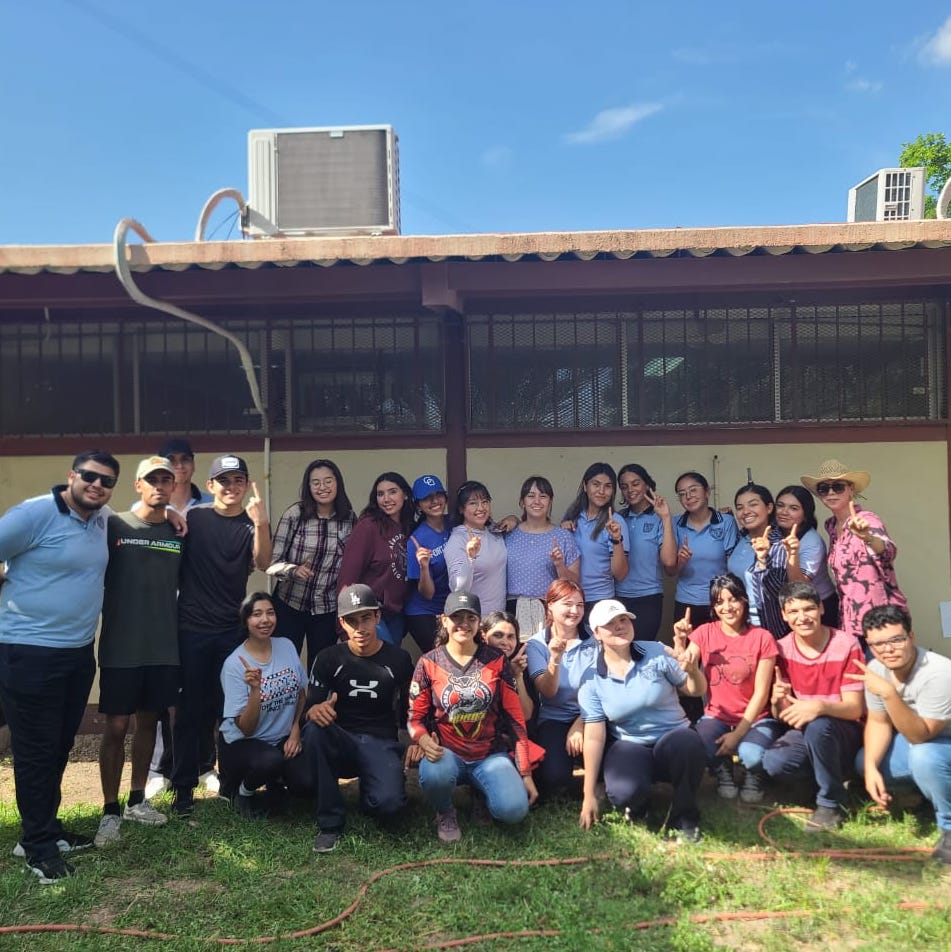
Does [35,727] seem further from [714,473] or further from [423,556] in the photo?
[714,473]

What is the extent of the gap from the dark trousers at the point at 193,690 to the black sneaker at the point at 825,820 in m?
2.90

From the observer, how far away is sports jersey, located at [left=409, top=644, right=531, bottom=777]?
384cm

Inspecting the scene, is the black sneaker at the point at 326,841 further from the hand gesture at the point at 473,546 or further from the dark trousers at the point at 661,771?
the hand gesture at the point at 473,546

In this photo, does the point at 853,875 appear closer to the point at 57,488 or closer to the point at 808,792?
the point at 808,792

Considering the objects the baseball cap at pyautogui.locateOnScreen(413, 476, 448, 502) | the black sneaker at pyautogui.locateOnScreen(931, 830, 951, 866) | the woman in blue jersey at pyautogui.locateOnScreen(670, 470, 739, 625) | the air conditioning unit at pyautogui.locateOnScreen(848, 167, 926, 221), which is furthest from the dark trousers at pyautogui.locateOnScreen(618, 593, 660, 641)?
the air conditioning unit at pyautogui.locateOnScreen(848, 167, 926, 221)

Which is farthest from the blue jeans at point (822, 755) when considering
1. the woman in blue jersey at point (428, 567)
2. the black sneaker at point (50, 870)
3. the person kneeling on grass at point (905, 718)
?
the black sneaker at point (50, 870)

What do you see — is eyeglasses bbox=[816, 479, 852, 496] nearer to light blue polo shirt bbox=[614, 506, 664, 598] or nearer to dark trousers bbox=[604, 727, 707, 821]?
light blue polo shirt bbox=[614, 506, 664, 598]

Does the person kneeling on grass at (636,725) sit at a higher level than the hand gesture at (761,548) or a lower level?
lower

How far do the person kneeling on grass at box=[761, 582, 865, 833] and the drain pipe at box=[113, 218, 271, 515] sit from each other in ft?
11.2

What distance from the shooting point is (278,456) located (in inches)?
222

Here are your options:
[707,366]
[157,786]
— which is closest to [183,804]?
[157,786]

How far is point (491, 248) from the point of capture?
4539mm

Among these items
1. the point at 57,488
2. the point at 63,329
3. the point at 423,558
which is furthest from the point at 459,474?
the point at 63,329

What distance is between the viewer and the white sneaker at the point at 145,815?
152 inches
